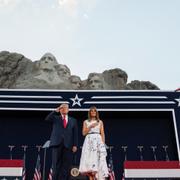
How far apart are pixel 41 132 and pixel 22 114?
58 centimetres

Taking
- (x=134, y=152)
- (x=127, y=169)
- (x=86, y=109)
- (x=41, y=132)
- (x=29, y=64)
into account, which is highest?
(x=29, y=64)

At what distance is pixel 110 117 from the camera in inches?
276

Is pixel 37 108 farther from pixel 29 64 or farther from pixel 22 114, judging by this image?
pixel 29 64

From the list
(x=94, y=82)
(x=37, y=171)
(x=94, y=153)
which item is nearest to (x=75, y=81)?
→ (x=94, y=82)

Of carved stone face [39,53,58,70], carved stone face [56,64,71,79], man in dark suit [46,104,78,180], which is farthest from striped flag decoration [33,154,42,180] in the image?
carved stone face [56,64,71,79]

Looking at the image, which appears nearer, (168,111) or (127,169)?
(127,169)

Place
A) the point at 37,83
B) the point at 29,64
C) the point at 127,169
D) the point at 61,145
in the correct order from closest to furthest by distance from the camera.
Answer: the point at 61,145
the point at 127,169
the point at 37,83
the point at 29,64

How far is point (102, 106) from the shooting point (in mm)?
6770

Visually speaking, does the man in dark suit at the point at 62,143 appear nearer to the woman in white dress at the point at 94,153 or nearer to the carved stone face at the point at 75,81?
the woman in white dress at the point at 94,153

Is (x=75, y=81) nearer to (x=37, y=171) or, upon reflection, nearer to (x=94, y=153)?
(x=37, y=171)

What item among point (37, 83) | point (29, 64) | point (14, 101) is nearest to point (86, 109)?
point (14, 101)

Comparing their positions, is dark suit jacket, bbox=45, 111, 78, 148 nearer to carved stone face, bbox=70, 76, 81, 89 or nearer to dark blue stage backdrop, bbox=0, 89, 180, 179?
dark blue stage backdrop, bbox=0, 89, 180, 179

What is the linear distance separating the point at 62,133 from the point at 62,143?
136 mm

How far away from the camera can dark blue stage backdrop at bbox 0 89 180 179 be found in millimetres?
6641
